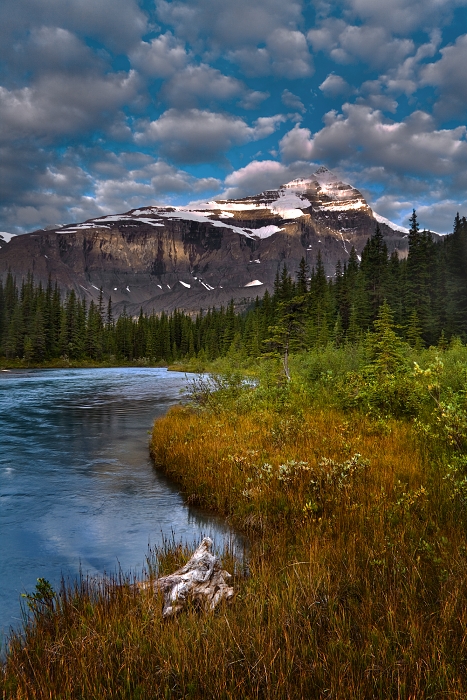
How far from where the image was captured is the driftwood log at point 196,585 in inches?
174

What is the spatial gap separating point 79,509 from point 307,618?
734cm

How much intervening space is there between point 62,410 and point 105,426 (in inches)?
294

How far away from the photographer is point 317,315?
2608 inches

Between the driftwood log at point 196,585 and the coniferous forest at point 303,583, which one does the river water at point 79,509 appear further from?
the driftwood log at point 196,585

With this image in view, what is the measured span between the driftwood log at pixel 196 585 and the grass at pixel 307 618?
19 cm

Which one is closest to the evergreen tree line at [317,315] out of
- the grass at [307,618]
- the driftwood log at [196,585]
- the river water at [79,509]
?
the river water at [79,509]

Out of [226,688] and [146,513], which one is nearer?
[226,688]

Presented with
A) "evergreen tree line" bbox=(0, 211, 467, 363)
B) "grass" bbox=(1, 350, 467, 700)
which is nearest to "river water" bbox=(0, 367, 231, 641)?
"grass" bbox=(1, 350, 467, 700)

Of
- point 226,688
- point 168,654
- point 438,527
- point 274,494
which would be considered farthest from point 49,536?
point 438,527

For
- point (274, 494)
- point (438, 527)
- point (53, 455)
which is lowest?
point (53, 455)

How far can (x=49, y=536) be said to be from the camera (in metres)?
8.02

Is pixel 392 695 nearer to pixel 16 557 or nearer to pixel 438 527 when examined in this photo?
pixel 438 527

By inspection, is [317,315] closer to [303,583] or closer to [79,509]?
[79,509]

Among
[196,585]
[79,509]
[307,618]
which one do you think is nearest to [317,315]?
[79,509]
